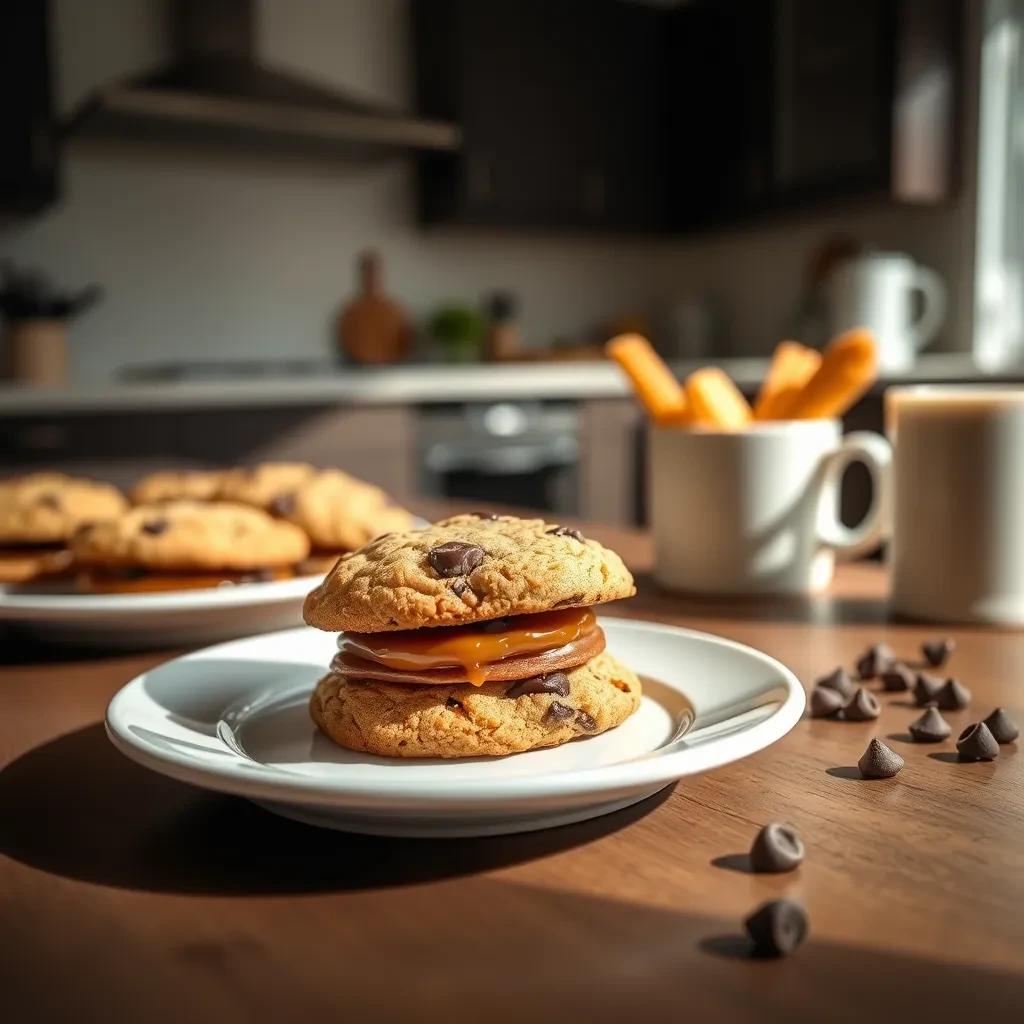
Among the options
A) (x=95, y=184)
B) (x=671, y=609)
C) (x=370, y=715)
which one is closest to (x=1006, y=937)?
(x=370, y=715)

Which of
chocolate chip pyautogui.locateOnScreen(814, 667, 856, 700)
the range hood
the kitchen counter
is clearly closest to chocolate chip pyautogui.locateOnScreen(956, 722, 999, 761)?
chocolate chip pyautogui.locateOnScreen(814, 667, 856, 700)

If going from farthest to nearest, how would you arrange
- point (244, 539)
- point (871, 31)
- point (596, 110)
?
1. point (596, 110)
2. point (871, 31)
3. point (244, 539)

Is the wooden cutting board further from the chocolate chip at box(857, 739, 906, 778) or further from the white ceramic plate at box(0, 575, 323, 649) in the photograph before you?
the chocolate chip at box(857, 739, 906, 778)

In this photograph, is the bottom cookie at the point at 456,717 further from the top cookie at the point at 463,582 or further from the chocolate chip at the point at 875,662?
the chocolate chip at the point at 875,662

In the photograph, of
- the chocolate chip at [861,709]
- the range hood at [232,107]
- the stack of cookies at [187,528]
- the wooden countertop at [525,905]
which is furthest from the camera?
the range hood at [232,107]

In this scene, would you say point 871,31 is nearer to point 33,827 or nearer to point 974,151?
point 974,151

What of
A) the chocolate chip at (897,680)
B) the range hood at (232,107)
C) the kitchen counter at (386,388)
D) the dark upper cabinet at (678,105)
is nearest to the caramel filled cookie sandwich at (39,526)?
the chocolate chip at (897,680)
